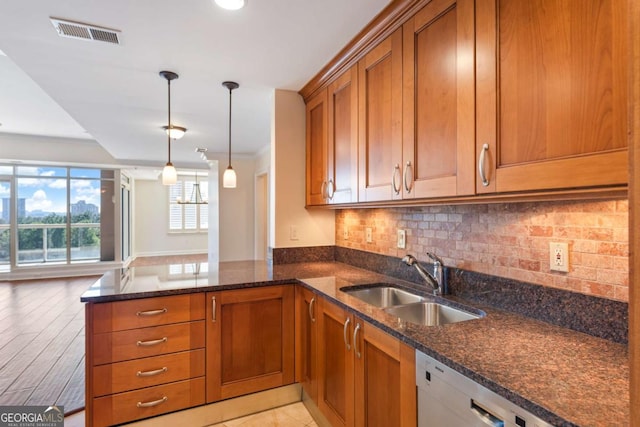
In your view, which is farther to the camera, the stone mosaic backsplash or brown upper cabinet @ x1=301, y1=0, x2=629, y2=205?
the stone mosaic backsplash

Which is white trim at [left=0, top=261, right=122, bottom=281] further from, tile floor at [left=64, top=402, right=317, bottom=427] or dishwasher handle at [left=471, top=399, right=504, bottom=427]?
dishwasher handle at [left=471, top=399, right=504, bottom=427]

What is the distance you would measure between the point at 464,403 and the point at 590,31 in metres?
1.13

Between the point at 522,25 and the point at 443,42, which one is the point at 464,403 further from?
the point at 443,42

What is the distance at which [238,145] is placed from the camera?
5133 mm

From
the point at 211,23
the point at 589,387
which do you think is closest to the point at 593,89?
the point at 589,387

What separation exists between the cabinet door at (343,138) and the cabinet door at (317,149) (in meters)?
0.09

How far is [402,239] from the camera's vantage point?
217 centimetres

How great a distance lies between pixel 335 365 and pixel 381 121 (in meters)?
1.37

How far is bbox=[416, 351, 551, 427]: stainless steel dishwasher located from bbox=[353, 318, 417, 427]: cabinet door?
0.19ft

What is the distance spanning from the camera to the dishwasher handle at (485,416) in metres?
0.88

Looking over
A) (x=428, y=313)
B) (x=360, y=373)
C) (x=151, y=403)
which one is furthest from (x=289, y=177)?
(x=151, y=403)

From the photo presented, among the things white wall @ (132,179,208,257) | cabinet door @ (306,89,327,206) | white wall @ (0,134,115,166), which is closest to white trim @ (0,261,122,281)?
white wall @ (0,134,115,166)

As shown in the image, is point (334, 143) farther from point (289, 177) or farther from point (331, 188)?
point (289, 177)

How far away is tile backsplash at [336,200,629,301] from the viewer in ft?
3.67
